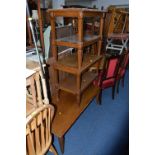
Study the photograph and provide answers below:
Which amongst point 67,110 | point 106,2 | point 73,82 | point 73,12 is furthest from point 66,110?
point 106,2

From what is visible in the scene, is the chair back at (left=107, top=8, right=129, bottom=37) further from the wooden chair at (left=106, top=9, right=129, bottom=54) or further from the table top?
the table top

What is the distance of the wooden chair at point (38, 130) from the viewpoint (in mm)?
1027

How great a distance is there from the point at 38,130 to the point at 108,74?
4.71ft

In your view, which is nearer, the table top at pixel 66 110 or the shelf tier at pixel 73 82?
the table top at pixel 66 110

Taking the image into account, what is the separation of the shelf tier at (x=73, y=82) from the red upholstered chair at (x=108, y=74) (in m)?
0.12

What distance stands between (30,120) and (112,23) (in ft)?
13.1

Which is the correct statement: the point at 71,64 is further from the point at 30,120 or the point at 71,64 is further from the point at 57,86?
the point at 30,120

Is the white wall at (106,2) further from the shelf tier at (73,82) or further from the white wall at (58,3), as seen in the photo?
the shelf tier at (73,82)

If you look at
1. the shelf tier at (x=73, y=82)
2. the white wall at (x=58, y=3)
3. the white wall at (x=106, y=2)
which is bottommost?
the shelf tier at (x=73, y=82)

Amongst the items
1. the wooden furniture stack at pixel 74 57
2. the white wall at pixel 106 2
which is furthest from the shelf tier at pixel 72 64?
the white wall at pixel 106 2

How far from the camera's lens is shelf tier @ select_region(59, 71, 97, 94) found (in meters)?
1.94
